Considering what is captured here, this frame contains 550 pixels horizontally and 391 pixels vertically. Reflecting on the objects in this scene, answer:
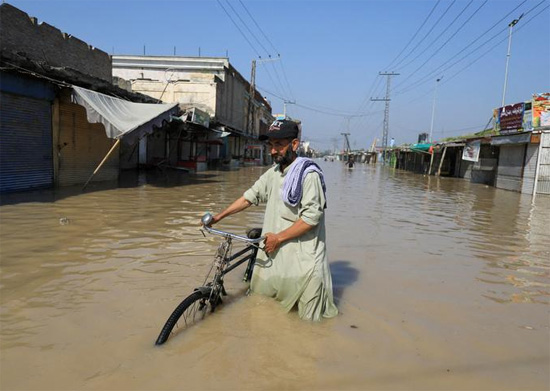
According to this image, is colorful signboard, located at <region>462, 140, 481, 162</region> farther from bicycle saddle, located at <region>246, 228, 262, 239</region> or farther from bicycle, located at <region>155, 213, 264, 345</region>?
bicycle, located at <region>155, 213, 264, 345</region>

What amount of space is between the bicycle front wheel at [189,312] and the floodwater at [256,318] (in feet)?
0.27

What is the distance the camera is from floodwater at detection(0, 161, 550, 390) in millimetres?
2584

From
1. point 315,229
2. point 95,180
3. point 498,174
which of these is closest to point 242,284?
point 315,229

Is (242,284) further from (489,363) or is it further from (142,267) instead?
(489,363)

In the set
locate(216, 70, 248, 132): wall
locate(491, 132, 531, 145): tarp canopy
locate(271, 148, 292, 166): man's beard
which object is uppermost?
locate(216, 70, 248, 132): wall

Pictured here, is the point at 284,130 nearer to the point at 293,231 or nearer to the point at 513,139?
the point at 293,231

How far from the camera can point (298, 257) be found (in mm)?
2965

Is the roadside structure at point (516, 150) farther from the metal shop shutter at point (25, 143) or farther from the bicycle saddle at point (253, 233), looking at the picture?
the metal shop shutter at point (25, 143)

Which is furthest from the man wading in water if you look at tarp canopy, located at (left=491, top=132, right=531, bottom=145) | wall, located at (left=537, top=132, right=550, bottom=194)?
tarp canopy, located at (left=491, top=132, right=531, bottom=145)

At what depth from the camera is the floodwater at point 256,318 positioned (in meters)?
2.58

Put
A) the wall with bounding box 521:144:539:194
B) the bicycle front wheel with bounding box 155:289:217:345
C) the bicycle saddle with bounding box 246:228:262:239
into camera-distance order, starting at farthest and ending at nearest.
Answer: the wall with bounding box 521:144:539:194
the bicycle saddle with bounding box 246:228:262:239
the bicycle front wheel with bounding box 155:289:217:345

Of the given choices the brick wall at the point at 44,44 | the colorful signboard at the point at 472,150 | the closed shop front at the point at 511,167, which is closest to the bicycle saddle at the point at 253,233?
the brick wall at the point at 44,44

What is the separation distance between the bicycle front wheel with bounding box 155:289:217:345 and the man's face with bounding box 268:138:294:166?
120 cm

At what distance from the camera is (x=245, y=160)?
38.9 m
